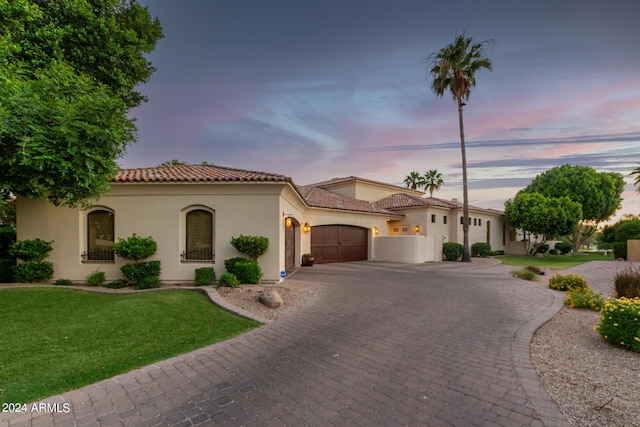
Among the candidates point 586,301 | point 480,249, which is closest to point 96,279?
point 586,301

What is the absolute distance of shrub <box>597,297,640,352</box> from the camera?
16.8 feet

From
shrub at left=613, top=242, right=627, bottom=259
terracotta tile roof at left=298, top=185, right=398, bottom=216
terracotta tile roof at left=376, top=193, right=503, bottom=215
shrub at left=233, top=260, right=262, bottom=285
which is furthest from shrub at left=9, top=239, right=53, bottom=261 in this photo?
shrub at left=613, top=242, right=627, bottom=259

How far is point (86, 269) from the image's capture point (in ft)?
36.3

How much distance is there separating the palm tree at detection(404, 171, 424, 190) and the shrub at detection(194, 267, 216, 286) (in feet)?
115

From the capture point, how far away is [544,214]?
90.4 ft

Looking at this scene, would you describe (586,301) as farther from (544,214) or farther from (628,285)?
(544,214)

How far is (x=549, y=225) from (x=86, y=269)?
36.0 m

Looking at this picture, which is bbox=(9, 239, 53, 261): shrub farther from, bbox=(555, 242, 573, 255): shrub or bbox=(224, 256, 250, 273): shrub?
bbox=(555, 242, 573, 255): shrub

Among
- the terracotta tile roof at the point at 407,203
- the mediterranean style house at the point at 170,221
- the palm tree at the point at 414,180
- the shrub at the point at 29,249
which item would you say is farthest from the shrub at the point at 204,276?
the palm tree at the point at 414,180

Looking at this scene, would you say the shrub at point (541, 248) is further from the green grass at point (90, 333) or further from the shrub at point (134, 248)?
the shrub at point (134, 248)

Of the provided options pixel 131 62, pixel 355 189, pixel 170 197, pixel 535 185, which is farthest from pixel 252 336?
pixel 535 185

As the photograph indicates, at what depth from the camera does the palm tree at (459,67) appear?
21.2 m

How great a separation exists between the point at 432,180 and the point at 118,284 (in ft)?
126

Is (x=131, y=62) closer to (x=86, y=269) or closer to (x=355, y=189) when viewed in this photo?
(x=86, y=269)
